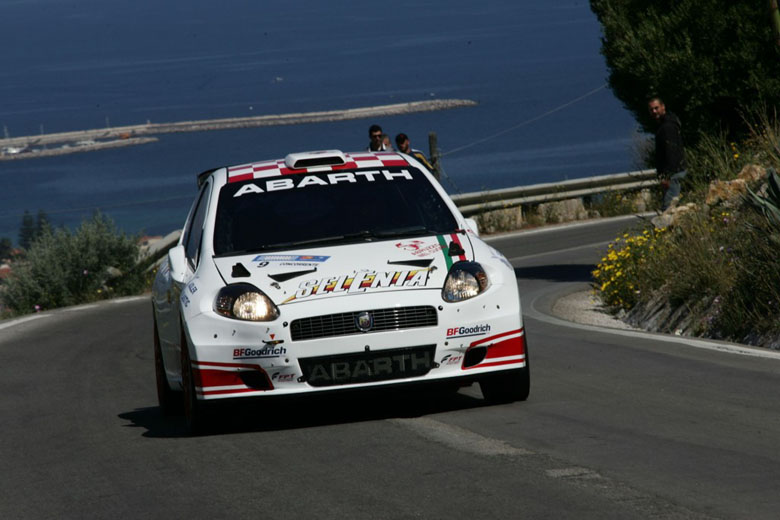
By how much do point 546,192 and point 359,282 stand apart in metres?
22.5

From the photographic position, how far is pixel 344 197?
8.30 m

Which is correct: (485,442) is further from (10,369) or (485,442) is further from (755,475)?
(10,369)

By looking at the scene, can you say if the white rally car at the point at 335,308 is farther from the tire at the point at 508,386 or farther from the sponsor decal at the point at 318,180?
the sponsor decal at the point at 318,180

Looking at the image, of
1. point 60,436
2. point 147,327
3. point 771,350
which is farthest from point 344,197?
point 147,327

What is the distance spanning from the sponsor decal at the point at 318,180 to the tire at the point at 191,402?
138cm

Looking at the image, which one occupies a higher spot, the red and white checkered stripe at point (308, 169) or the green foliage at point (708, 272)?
the red and white checkered stripe at point (308, 169)

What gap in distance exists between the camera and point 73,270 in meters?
21.5

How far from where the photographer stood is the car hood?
23.0 ft

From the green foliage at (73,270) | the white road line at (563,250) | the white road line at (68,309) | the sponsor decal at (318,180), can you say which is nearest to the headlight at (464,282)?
the sponsor decal at (318,180)

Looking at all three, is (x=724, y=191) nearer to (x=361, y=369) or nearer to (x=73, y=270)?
(x=361, y=369)

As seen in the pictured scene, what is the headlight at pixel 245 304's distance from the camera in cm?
695

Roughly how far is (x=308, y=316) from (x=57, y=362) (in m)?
6.16

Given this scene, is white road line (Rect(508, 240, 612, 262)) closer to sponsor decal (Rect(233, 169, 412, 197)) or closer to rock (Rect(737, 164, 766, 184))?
rock (Rect(737, 164, 766, 184))

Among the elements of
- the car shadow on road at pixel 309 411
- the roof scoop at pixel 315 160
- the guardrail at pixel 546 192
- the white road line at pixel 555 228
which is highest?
the roof scoop at pixel 315 160
